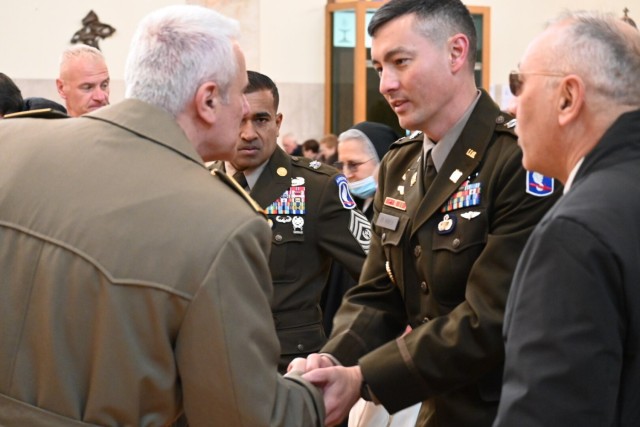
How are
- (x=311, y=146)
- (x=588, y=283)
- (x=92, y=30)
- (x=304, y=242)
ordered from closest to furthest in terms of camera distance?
1. (x=588, y=283)
2. (x=304, y=242)
3. (x=92, y=30)
4. (x=311, y=146)

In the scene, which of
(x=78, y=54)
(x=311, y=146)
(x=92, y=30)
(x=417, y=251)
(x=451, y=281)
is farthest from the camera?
(x=311, y=146)

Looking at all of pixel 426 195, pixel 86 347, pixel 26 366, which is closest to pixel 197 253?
pixel 86 347

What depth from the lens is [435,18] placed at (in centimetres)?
304

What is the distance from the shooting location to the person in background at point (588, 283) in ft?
6.19

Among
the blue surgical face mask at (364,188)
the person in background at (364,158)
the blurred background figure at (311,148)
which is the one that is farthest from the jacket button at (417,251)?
the blurred background figure at (311,148)

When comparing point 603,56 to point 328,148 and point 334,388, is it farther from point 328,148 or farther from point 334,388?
point 328,148

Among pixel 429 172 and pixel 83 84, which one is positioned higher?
pixel 83 84

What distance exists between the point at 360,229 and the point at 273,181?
16.1 inches

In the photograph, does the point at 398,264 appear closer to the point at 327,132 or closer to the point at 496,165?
the point at 496,165

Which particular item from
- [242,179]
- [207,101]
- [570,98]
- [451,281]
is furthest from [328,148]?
[570,98]

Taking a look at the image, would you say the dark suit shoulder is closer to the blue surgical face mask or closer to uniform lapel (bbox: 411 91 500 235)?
the blue surgical face mask

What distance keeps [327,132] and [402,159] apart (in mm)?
10409

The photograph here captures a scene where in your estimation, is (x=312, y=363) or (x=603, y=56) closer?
(x=603, y=56)

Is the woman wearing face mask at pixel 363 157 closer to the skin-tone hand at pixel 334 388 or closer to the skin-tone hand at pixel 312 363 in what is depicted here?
the skin-tone hand at pixel 312 363
